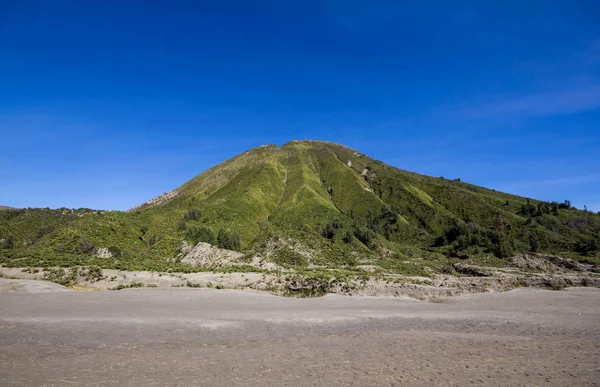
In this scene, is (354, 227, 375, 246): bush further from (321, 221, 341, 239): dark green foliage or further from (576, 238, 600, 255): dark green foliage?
(576, 238, 600, 255): dark green foliage

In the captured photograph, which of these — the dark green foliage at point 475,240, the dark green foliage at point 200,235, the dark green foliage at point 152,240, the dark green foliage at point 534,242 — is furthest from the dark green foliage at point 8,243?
the dark green foliage at point 534,242

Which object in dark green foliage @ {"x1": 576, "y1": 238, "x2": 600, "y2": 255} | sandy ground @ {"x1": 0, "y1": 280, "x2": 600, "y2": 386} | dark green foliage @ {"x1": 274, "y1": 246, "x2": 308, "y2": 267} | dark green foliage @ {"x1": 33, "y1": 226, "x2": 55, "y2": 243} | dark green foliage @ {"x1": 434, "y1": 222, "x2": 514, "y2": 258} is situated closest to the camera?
sandy ground @ {"x1": 0, "y1": 280, "x2": 600, "y2": 386}

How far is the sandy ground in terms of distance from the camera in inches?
415

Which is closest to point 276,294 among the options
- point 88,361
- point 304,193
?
point 88,361

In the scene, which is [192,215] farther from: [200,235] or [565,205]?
[565,205]

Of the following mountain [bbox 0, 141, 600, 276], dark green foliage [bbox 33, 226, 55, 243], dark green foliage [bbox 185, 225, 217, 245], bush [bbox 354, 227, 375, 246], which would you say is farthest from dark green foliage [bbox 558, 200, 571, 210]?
dark green foliage [bbox 33, 226, 55, 243]

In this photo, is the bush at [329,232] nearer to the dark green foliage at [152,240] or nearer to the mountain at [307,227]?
the mountain at [307,227]

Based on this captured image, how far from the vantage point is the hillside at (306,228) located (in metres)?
50.8

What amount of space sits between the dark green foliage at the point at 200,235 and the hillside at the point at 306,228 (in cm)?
43

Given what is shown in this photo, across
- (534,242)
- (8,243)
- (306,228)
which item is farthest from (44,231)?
(534,242)

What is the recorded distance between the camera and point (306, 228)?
67.9m

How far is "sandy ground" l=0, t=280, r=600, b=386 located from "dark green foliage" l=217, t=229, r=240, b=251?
36.9 metres

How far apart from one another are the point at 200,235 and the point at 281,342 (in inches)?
2149

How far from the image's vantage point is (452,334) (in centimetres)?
1675
